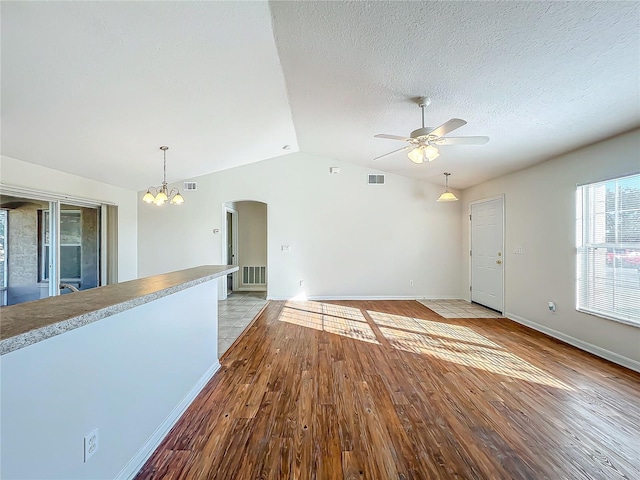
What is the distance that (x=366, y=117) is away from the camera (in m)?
3.86

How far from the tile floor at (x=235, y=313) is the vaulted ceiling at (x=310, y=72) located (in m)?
2.89

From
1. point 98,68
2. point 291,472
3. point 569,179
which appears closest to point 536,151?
point 569,179

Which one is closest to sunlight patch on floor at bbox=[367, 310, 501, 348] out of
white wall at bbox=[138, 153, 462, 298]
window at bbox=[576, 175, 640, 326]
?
window at bbox=[576, 175, 640, 326]

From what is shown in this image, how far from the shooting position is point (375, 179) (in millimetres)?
6371

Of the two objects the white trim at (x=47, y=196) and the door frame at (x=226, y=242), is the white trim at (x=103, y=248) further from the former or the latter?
the door frame at (x=226, y=242)

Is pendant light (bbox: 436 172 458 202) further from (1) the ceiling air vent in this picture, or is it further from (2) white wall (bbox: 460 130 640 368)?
(1) the ceiling air vent

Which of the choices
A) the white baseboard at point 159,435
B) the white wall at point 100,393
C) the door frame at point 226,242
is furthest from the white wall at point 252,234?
the white wall at point 100,393

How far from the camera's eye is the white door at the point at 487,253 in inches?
206

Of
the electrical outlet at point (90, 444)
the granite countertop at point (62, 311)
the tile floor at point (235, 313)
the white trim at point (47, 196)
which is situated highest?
the white trim at point (47, 196)

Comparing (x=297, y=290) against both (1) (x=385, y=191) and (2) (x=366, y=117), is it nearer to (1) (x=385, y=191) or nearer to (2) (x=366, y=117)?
(1) (x=385, y=191)

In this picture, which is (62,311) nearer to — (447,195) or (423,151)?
(423,151)

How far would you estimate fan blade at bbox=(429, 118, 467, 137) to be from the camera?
2412 millimetres

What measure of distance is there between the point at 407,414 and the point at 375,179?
16.2 feet

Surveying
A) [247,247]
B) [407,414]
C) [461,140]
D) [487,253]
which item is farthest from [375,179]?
[407,414]
